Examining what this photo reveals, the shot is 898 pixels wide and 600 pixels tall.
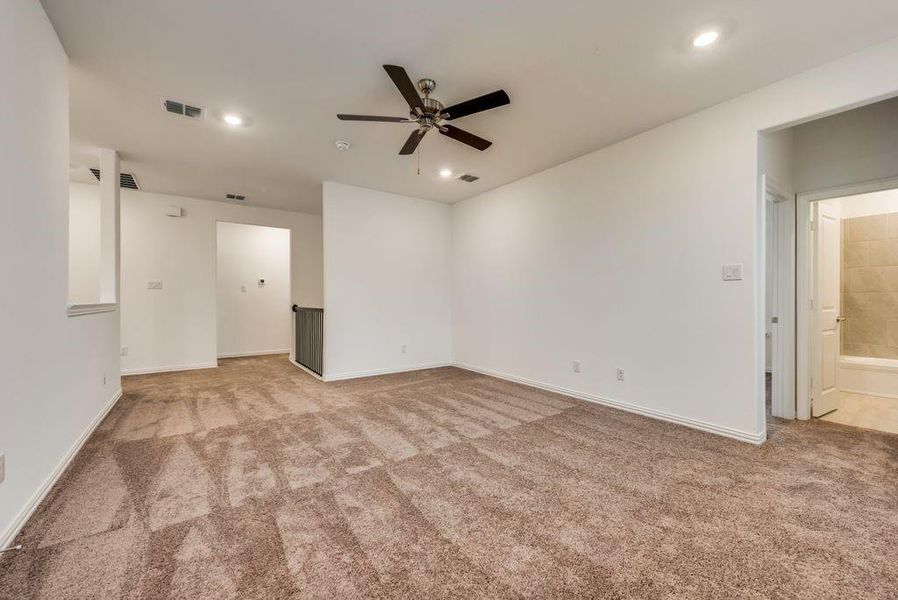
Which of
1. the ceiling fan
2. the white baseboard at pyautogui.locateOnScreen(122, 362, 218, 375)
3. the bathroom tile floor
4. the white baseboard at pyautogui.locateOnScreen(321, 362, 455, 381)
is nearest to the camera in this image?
the ceiling fan

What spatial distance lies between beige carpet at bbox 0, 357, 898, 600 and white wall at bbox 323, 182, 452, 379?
1851mm

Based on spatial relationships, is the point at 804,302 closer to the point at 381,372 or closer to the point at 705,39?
the point at 705,39

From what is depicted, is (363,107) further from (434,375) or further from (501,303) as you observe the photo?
(434,375)

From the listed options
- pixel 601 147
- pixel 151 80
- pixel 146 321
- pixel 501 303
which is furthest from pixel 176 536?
pixel 146 321

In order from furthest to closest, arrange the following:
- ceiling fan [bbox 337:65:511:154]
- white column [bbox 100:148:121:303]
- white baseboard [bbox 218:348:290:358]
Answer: white baseboard [bbox 218:348:290:358] < white column [bbox 100:148:121:303] < ceiling fan [bbox 337:65:511:154]

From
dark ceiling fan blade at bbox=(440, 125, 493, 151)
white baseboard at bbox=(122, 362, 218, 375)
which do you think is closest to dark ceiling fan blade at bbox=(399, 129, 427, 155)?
dark ceiling fan blade at bbox=(440, 125, 493, 151)

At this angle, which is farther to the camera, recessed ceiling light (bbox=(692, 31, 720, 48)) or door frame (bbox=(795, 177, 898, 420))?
door frame (bbox=(795, 177, 898, 420))

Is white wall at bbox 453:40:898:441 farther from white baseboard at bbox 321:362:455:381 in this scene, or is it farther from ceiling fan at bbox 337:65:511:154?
ceiling fan at bbox 337:65:511:154

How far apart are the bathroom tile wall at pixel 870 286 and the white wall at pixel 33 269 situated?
749 cm

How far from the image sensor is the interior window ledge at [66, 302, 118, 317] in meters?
2.48

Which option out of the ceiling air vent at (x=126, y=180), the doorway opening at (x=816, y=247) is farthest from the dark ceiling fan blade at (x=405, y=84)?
the ceiling air vent at (x=126, y=180)

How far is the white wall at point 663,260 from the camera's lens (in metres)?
2.69

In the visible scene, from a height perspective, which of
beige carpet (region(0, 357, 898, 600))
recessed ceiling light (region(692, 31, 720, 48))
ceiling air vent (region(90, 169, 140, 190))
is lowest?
beige carpet (region(0, 357, 898, 600))

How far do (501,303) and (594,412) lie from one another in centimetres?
196
